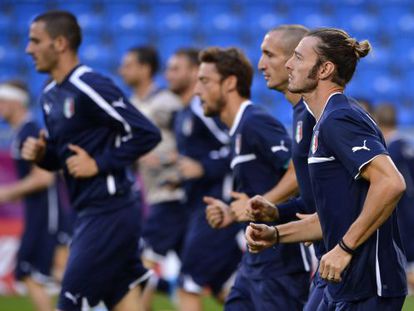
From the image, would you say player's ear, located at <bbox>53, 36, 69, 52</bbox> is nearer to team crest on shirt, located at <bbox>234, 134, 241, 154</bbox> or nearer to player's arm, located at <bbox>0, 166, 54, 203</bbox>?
team crest on shirt, located at <bbox>234, 134, 241, 154</bbox>

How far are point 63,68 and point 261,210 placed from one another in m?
2.28

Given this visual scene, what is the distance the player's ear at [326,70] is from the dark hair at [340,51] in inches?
0.6

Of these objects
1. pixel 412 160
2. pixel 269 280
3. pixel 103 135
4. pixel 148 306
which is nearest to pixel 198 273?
pixel 148 306

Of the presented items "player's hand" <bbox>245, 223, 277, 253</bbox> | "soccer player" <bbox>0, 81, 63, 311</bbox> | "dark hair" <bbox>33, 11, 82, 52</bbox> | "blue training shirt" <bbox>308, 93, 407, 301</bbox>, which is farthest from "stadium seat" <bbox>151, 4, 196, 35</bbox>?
"blue training shirt" <bbox>308, 93, 407, 301</bbox>

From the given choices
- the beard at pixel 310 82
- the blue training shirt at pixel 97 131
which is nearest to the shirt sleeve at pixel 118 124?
the blue training shirt at pixel 97 131

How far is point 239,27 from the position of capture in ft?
54.0

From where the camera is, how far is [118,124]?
20.9ft

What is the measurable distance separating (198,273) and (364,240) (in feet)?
12.7

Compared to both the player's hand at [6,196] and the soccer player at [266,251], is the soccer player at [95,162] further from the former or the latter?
the player's hand at [6,196]

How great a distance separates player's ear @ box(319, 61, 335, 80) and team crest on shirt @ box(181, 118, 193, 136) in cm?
401

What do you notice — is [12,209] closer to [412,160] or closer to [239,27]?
[412,160]

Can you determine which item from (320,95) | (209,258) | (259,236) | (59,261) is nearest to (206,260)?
(209,258)

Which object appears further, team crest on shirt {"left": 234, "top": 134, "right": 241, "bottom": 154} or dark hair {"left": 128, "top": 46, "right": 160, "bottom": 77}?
dark hair {"left": 128, "top": 46, "right": 160, "bottom": 77}

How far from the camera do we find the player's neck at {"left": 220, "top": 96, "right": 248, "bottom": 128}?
19.7 feet
